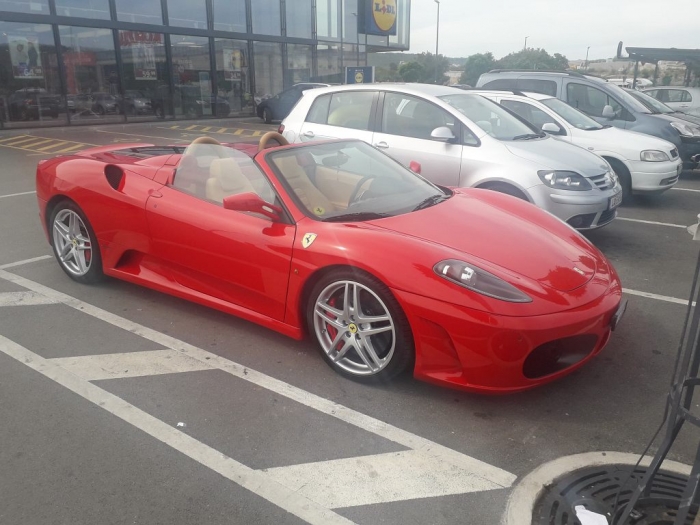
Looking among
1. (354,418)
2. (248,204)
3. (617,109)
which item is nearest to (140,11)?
(617,109)

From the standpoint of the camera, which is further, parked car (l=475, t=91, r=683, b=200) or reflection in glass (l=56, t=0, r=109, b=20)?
reflection in glass (l=56, t=0, r=109, b=20)

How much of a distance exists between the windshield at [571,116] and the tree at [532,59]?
37.5 m

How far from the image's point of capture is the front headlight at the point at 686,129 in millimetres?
9703

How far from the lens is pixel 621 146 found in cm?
783

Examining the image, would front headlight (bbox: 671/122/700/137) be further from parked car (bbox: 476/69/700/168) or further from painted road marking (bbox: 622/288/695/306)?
painted road marking (bbox: 622/288/695/306)

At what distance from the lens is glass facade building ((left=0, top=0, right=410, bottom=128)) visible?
1745 cm

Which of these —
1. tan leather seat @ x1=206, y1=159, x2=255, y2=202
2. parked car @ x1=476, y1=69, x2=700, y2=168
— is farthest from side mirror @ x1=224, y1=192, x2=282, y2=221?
parked car @ x1=476, y1=69, x2=700, y2=168

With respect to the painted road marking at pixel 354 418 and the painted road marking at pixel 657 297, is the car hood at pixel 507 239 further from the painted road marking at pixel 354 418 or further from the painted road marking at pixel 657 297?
the painted road marking at pixel 657 297

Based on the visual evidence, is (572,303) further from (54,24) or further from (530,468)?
(54,24)

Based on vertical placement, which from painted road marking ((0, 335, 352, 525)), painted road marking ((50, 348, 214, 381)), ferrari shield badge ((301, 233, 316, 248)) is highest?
ferrari shield badge ((301, 233, 316, 248))

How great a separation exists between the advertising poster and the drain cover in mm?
19031

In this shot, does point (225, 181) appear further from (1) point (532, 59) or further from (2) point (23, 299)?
(1) point (532, 59)

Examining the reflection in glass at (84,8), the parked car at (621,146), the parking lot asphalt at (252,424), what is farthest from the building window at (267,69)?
the parking lot asphalt at (252,424)

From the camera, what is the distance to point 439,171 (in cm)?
602
